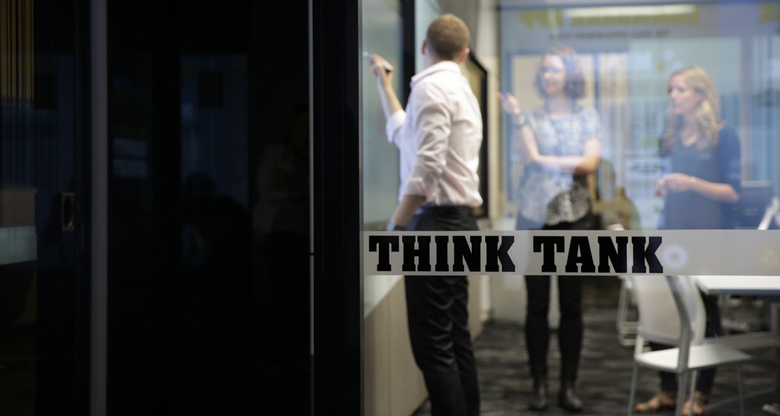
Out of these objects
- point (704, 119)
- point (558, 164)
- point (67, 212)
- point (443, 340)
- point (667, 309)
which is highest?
point (704, 119)

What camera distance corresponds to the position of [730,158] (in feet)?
8.16

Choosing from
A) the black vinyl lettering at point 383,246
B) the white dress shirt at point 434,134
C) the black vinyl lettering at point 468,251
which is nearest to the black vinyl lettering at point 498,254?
the black vinyl lettering at point 468,251

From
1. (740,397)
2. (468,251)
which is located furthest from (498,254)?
(740,397)

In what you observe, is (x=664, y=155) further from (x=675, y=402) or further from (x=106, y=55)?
(x=106, y=55)

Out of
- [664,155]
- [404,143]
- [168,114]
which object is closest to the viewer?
[664,155]

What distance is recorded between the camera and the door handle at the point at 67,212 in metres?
2.95

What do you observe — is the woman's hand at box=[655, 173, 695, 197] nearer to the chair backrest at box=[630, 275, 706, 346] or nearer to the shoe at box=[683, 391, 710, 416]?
the chair backrest at box=[630, 275, 706, 346]

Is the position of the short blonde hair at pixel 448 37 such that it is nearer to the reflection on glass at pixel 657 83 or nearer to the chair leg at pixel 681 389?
the reflection on glass at pixel 657 83

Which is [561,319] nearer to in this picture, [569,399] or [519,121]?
[569,399]

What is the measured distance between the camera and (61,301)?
2973mm

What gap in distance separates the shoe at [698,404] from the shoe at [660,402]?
4cm

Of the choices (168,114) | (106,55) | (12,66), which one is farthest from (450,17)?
(12,66)

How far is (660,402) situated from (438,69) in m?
1.15

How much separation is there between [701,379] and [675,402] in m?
0.10
